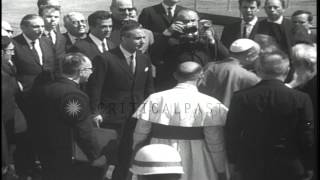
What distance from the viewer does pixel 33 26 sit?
7773 mm

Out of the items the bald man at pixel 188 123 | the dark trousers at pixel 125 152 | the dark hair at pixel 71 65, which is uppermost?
the dark hair at pixel 71 65

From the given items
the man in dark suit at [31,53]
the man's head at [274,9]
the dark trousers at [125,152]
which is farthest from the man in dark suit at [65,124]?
the man's head at [274,9]

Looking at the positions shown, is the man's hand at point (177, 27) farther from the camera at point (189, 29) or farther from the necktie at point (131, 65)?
the necktie at point (131, 65)

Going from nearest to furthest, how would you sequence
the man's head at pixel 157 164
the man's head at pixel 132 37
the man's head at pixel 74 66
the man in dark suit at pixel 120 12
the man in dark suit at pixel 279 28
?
the man's head at pixel 157 164, the man's head at pixel 74 66, the man's head at pixel 132 37, the man in dark suit at pixel 279 28, the man in dark suit at pixel 120 12

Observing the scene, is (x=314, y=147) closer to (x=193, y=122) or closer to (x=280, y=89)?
(x=280, y=89)

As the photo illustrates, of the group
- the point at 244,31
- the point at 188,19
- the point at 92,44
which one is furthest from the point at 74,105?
the point at 244,31

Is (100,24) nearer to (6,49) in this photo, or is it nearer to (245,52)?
(6,49)

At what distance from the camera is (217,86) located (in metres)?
6.87

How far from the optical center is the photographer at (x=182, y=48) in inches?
301

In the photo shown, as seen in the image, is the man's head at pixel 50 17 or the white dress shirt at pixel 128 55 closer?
the white dress shirt at pixel 128 55

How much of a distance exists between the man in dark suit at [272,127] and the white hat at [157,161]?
1.52 meters

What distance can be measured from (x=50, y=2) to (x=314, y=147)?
3811mm

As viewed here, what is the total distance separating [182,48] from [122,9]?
104 cm

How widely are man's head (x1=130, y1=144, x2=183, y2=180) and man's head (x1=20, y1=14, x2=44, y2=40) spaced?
11.4ft
